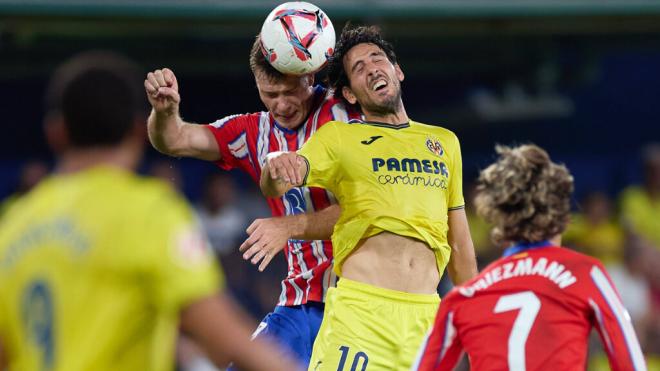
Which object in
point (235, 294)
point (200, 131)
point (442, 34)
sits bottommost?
point (235, 294)

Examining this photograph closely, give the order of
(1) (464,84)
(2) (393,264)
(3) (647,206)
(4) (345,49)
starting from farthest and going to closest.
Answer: (1) (464,84), (3) (647,206), (4) (345,49), (2) (393,264)

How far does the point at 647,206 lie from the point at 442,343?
26.5 ft

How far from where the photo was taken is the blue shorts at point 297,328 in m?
6.02

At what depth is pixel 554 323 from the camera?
14.5 ft

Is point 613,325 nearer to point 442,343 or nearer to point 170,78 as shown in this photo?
point 442,343

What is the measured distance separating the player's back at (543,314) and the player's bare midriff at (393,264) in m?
1.01

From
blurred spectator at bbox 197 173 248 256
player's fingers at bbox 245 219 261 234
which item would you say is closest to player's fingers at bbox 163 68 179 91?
player's fingers at bbox 245 219 261 234

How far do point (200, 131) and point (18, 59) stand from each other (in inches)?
271

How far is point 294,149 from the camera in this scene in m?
6.21

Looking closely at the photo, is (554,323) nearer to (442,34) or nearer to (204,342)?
(204,342)

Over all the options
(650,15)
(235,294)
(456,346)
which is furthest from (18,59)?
(456,346)

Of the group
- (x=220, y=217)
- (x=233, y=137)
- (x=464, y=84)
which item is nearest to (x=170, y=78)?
(x=233, y=137)

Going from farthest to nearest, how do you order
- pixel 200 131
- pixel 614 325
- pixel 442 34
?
pixel 442 34 → pixel 200 131 → pixel 614 325

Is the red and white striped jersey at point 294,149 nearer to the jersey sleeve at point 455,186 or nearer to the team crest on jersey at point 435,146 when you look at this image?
the team crest on jersey at point 435,146
